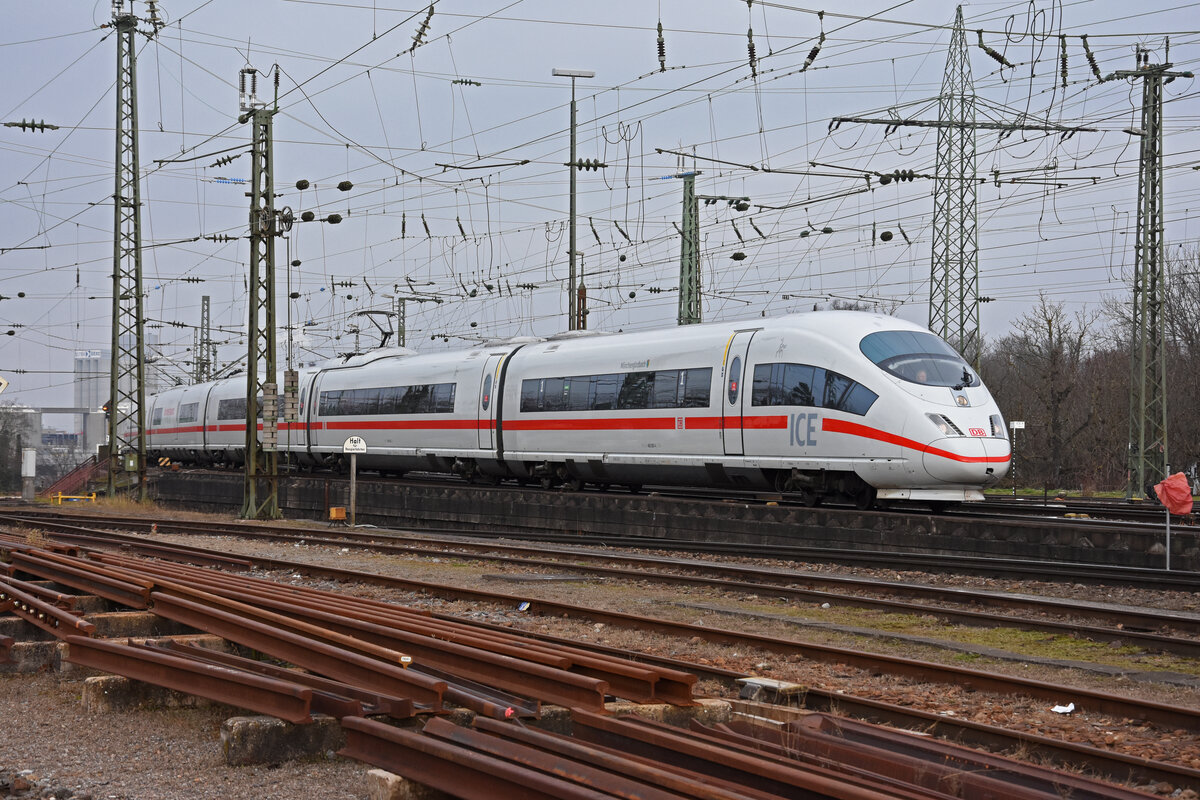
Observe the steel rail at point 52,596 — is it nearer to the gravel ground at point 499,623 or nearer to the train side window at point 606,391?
the gravel ground at point 499,623

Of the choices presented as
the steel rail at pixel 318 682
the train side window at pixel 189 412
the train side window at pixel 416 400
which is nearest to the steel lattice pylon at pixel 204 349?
the train side window at pixel 189 412

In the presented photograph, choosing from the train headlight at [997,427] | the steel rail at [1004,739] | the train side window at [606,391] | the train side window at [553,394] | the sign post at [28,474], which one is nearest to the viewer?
the steel rail at [1004,739]

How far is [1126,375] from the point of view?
5394 centimetres

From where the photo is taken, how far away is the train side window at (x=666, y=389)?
2095cm

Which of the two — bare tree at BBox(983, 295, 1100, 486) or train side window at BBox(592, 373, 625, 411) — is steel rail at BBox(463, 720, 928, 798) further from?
bare tree at BBox(983, 295, 1100, 486)

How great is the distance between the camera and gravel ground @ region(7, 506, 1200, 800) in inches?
234

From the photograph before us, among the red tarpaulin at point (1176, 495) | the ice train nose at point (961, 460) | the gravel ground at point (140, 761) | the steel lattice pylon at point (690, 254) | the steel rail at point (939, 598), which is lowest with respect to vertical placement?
the gravel ground at point (140, 761)

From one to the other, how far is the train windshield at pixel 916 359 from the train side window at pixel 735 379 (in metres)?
2.32

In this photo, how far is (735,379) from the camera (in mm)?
19656

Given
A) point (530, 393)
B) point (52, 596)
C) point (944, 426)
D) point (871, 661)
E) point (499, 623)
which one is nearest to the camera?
point (871, 661)

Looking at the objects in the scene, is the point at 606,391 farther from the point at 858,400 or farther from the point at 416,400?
the point at 416,400

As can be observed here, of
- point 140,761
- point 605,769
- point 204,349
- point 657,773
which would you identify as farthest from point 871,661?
point 204,349

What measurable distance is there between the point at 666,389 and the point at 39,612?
43.1 feet

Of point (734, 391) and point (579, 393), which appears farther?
point (579, 393)
